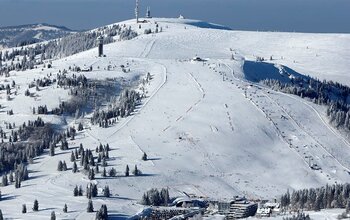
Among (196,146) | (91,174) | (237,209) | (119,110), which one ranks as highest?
(119,110)

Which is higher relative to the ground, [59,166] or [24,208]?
[59,166]

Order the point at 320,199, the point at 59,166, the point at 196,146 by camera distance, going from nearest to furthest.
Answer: the point at 320,199, the point at 59,166, the point at 196,146

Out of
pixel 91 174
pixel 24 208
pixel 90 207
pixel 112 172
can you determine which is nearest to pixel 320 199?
pixel 90 207

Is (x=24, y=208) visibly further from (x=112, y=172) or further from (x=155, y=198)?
(x=112, y=172)

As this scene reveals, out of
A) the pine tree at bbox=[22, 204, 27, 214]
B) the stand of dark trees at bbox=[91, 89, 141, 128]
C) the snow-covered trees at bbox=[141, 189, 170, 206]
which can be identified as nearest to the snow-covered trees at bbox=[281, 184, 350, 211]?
the snow-covered trees at bbox=[141, 189, 170, 206]

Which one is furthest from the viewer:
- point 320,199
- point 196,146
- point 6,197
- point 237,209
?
point 196,146

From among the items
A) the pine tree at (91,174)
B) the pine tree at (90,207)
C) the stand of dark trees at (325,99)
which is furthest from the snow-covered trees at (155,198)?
the stand of dark trees at (325,99)

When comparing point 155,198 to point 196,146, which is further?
point 196,146

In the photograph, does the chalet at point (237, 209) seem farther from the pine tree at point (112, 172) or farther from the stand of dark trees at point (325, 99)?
the stand of dark trees at point (325, 99)

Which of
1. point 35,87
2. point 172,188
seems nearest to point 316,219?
point 172,188

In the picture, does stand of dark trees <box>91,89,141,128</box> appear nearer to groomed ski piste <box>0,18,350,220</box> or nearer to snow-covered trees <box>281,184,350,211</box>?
groomed ski piste <box>0,18,350,220</box>

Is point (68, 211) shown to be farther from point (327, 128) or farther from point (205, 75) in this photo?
point (205, 75)
